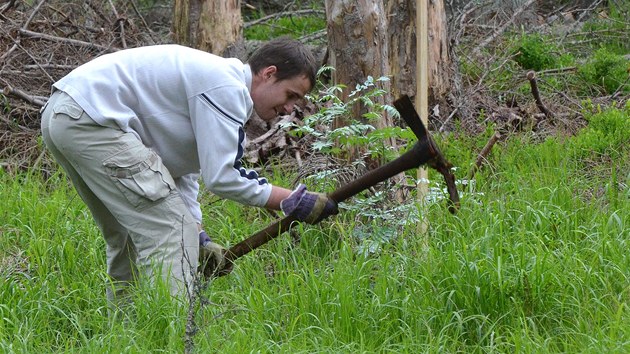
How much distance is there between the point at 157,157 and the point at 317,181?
1.56 metres

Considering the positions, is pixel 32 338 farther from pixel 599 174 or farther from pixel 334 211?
pixel 599 174

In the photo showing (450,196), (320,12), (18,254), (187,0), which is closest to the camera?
(450,196)

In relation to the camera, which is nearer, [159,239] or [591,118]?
[159,239]

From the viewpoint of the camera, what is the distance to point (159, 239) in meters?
4.74

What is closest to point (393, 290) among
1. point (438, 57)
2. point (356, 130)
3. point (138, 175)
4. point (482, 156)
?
point (356, 130)

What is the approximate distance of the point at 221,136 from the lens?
4.45 m

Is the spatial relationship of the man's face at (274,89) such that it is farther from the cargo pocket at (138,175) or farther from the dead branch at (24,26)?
the dead branch at (24,26)

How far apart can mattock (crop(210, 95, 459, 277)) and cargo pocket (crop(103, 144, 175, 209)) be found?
499 mm

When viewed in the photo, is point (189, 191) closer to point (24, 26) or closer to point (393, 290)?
point (393, 290)

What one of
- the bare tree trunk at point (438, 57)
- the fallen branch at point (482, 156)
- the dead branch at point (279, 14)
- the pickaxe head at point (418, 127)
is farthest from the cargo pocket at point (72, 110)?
the dead branch at point (279, 14)

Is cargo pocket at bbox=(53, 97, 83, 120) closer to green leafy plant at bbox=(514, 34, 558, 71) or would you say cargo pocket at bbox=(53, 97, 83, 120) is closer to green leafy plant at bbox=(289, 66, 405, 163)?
green leafy plant at bbox=(289, 66, 405, 163)

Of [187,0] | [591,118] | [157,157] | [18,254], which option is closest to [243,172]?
[157,157]

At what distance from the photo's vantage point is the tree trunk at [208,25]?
8875 millimetres

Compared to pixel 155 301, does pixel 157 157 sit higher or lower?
higher
